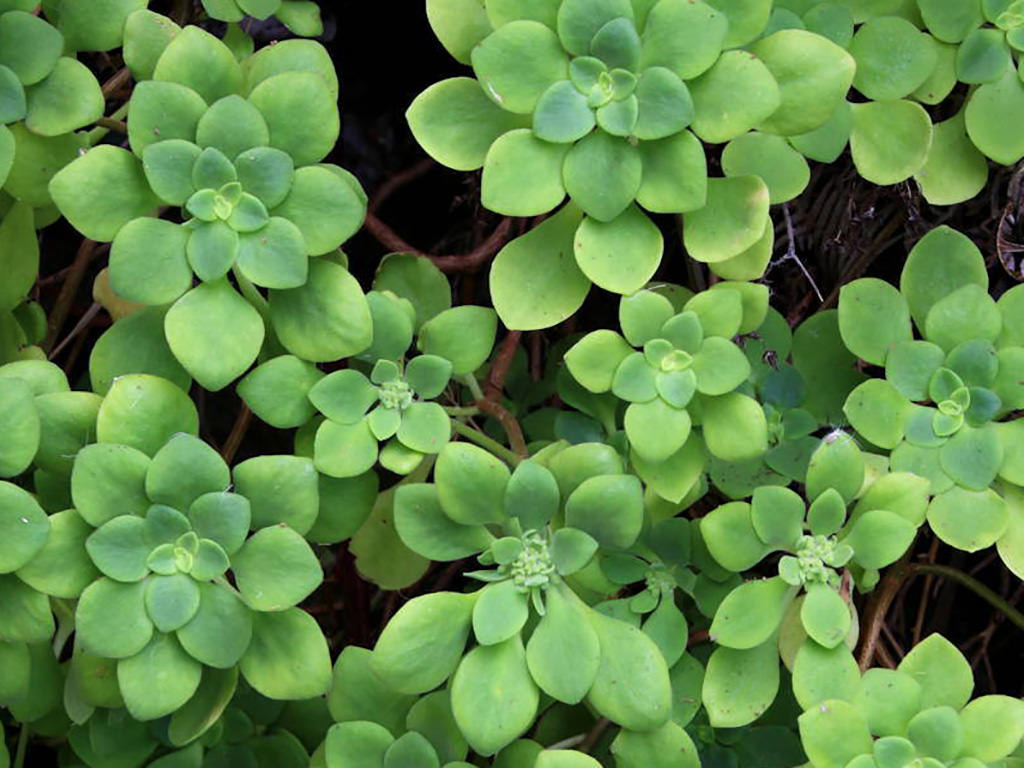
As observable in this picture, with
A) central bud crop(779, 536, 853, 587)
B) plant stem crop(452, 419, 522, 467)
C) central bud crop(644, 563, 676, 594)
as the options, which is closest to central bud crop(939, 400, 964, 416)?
central bud crop(779, 536, 853, 587)

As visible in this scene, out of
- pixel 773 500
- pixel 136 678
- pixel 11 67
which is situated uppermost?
pixel 11 67

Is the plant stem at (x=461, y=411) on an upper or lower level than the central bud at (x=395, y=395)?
lower

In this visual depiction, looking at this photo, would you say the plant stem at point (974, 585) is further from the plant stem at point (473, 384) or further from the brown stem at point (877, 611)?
the plant stem at point (473, 384)

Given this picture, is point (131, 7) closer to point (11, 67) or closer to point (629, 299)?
point (11, 67)

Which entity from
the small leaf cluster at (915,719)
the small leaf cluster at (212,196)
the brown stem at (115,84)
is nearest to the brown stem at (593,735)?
the small leaf cluster at (915,719)

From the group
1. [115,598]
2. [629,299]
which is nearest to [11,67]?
[115,598]

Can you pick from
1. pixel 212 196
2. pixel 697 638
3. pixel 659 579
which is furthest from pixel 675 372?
pixel 212 196
